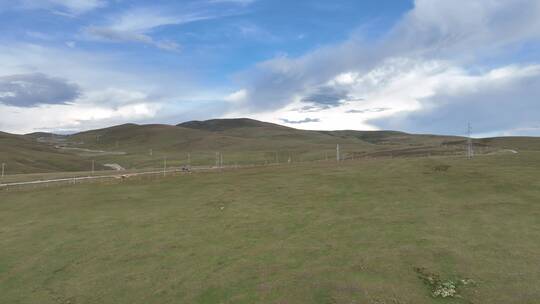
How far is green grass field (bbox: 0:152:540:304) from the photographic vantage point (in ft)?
67.3

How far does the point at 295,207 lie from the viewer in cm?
3806

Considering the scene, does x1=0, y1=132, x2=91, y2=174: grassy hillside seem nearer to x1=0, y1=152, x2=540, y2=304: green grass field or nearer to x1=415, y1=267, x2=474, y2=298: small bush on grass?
x1=0, y1=152, x2=540, y2=304: green grass field

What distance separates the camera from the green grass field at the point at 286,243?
2050 cm

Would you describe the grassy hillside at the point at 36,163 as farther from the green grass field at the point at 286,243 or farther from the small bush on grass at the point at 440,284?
the small bush on grass at the point at 440,284

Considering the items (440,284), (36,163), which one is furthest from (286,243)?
(36,163)

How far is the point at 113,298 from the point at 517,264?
18.8m

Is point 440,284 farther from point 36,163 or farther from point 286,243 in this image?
point 36,163

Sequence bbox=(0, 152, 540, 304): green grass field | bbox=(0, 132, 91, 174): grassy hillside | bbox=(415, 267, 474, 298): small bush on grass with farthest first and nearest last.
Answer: bbox=(0, 132, 91, 174): grassy hillside < bbox=(0, 152, 540, 304): green grass field < bbox=(415, 267, 474, 298): small bush on grass

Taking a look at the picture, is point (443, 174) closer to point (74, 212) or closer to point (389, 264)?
point (389, 264)

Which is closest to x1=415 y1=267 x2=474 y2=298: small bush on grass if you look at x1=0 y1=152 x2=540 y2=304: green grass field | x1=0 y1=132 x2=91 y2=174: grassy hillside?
x1=0 y1=152 x2=540 y2=304: green grass field

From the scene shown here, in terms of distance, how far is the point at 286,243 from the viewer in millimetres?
27328

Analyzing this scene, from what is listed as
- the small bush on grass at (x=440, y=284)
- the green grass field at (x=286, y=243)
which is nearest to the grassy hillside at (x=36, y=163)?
the green grass field at (x=286, y=243)

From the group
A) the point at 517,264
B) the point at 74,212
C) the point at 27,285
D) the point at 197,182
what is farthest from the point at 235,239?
the point at 197,182

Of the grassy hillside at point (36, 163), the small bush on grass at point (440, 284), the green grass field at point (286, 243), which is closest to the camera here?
the small bush on grass at point (440, 284)
